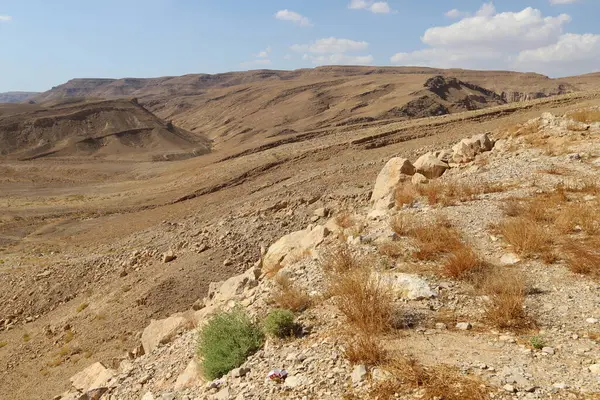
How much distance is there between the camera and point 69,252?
64.3 ft

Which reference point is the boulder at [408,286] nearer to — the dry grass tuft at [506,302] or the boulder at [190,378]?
the dry grass tuft at [506,302]

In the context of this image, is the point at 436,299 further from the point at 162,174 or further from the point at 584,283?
the point at 162,174

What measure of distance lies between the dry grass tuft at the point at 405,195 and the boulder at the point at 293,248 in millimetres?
1736

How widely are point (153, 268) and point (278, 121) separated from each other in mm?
49160

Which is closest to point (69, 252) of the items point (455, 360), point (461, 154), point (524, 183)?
point (461, 154)

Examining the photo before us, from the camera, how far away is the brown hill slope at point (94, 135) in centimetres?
5181

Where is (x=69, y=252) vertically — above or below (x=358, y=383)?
below

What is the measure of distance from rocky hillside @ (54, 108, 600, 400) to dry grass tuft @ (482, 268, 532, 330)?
1cm

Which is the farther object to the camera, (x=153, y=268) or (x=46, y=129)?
(x=46, y=129)

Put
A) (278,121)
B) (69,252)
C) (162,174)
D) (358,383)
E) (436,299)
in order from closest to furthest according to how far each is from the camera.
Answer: (358,383)
(436,299)
(69,252)
(162,174)
(278,121)

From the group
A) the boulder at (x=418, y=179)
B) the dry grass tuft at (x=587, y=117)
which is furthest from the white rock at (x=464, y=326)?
the dry grass tuft at (x=587, y=117)

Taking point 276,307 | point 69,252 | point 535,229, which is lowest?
point 69,252

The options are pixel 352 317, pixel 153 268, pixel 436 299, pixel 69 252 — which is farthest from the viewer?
pixel 69 252

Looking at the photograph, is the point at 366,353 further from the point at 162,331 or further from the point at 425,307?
the point at 162,331
